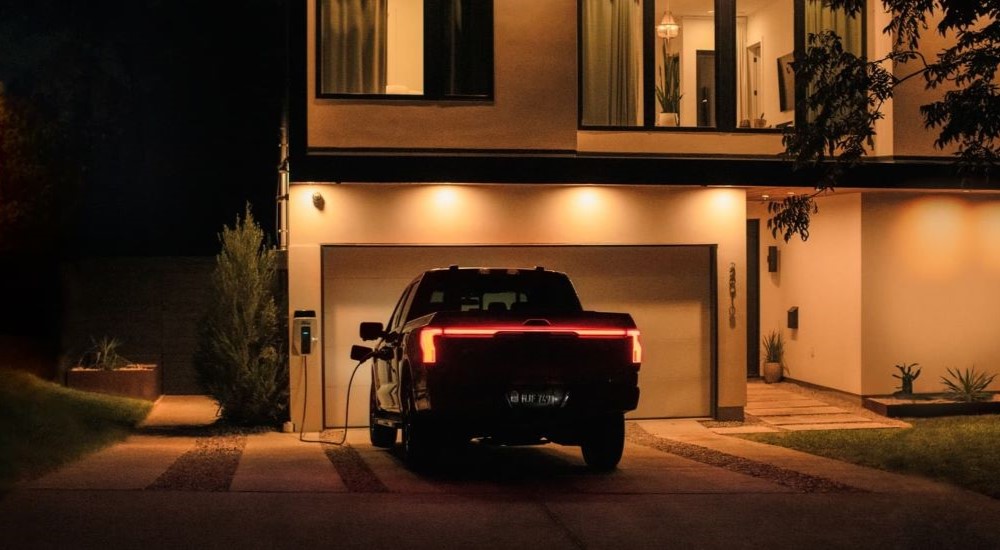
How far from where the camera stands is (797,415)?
1731 cm

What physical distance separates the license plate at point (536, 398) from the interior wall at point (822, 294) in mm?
8041

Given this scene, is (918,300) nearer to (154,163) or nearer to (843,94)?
(843,94)

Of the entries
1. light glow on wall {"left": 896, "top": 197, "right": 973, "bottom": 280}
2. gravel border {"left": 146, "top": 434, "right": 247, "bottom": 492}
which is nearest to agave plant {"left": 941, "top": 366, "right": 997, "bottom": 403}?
light glow on wall {"left": 896, "top": 197, "right": 973, "bottom": 280}

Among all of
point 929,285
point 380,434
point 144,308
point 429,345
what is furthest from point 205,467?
point 929,285

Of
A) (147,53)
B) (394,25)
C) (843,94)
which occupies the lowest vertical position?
(843,94)

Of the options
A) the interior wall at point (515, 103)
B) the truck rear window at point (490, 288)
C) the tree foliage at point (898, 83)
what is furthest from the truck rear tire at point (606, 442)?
the interior wall at point (515, 103)

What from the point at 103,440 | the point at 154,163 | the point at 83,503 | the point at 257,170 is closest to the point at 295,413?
the point at 103,440

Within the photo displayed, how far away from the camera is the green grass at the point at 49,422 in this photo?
11961 mm

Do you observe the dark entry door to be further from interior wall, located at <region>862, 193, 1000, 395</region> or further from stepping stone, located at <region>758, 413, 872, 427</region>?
stepping stone, located at <region>758, 413, 872, 427</region>

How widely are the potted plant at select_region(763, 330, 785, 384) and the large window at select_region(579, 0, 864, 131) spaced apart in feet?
12.1

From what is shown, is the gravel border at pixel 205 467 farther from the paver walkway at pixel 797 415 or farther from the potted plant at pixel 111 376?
the paver walkway at pixel 797 415

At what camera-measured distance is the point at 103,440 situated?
1422 centimetres

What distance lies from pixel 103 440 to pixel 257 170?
1558 cm

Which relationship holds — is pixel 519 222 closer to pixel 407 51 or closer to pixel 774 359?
pixel 407 51
